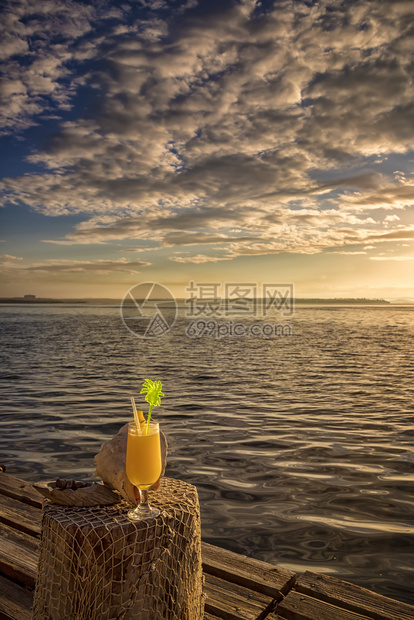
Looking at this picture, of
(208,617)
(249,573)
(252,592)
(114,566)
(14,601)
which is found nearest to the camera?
(114,566)

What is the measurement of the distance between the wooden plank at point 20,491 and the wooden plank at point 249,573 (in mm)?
1767

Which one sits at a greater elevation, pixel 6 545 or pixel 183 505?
pixel 183 505

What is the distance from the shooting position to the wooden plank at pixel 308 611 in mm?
2714

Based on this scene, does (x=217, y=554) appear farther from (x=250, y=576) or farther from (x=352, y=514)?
(x=352, y=514)

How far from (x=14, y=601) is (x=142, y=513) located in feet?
4.42

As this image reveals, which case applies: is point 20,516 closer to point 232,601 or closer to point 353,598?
point 232,601

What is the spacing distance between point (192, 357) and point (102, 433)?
1254 cm

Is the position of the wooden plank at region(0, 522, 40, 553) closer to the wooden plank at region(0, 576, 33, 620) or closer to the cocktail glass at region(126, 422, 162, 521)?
the wooden plank at region(0, 576, 33, 620)

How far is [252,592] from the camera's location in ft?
9.74

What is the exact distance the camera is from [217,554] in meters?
3.39

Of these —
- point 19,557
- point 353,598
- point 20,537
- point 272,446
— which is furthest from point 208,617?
point 272,446

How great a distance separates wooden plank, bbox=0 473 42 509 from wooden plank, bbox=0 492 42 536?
0.15ft

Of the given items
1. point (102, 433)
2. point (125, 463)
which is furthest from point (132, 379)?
point (125, 463)

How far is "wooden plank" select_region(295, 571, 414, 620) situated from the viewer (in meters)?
2.77
